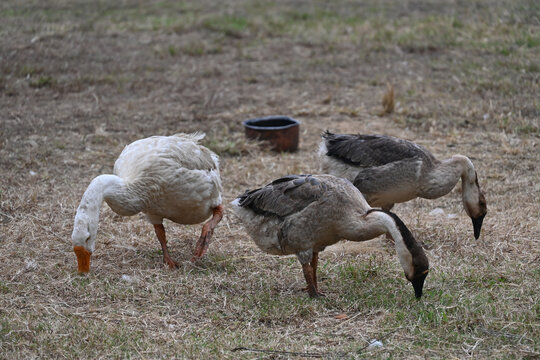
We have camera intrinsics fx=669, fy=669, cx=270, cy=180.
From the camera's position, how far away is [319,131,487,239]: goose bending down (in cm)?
638

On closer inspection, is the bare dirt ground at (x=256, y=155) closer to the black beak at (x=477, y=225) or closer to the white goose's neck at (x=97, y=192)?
the black beak at (x=477, y=225)

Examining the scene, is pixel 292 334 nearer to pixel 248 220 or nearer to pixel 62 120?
pixel 248 220

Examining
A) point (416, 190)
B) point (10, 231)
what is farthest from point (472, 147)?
point (10, 231)

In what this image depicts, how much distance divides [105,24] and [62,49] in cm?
251

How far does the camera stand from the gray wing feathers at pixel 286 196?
5.27m

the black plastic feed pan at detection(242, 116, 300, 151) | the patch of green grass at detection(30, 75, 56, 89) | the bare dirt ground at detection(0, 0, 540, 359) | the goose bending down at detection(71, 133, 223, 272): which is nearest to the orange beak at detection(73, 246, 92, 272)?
the goose bending down at detection(71, 133, 223, 272)

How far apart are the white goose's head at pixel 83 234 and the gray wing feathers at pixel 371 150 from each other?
8.53 ft

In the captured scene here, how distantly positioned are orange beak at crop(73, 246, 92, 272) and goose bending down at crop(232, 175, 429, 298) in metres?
1.37

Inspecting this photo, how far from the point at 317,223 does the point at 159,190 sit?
1.50 metres

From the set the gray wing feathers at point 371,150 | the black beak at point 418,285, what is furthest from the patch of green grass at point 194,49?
the black beak at point 418,285

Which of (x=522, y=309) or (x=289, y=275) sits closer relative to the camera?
(x=522, y=309)

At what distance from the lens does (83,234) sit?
5.29 m

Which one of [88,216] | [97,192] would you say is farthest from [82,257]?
[97,192]

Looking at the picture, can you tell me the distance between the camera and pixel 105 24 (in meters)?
15.6
